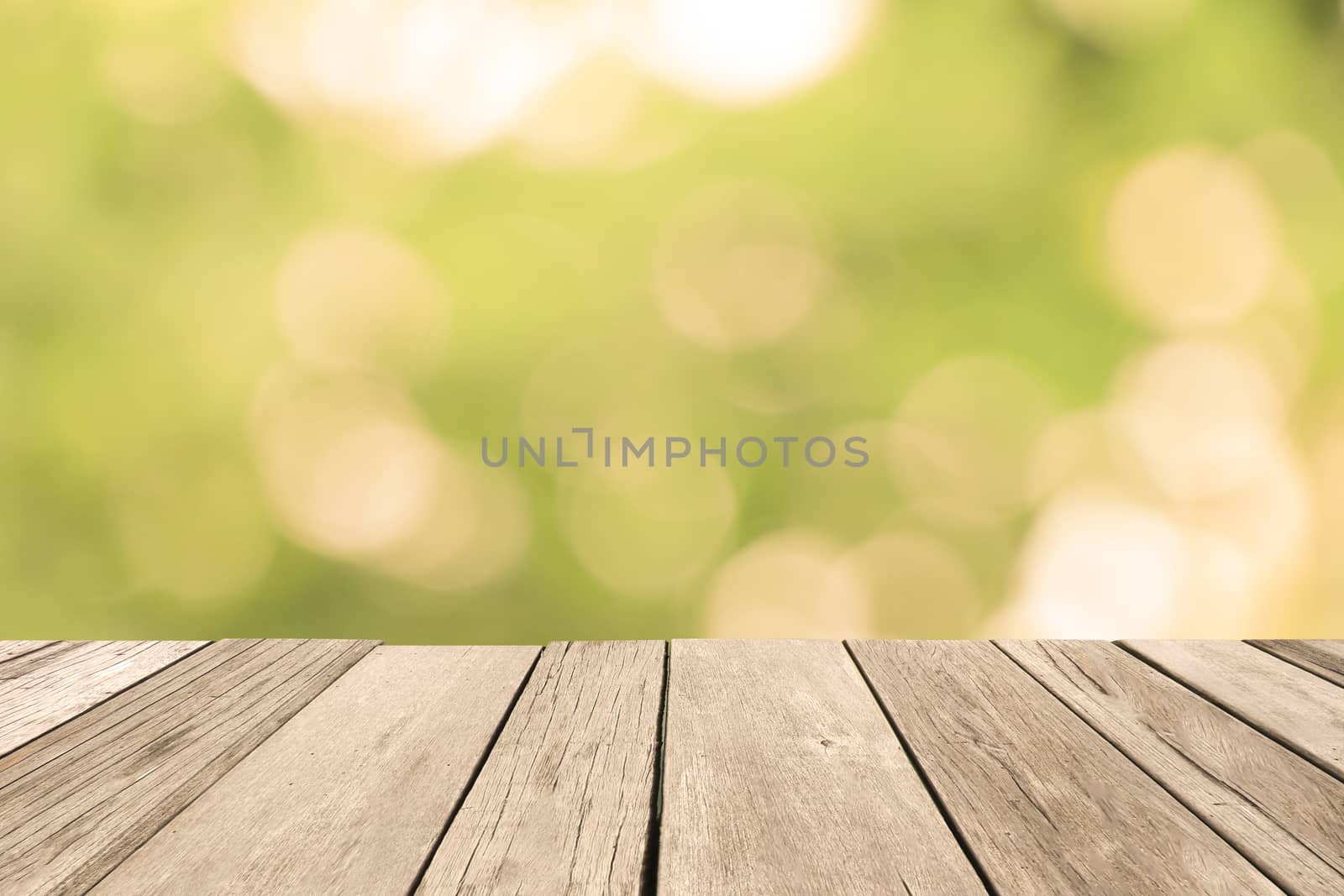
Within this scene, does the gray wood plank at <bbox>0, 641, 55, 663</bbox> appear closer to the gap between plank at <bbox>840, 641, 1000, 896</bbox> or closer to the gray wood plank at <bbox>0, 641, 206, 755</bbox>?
the gray wood plank at <bbox>0, 641, 206, 755</bbox>

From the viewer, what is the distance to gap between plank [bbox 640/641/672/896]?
591 mm

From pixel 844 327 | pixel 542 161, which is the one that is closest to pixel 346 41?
pixel 542 161

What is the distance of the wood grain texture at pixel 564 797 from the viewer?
0.60 m

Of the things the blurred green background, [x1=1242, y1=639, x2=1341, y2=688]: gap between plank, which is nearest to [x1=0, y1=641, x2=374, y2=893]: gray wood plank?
the blurred green background

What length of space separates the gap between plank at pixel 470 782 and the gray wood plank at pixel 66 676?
43cm

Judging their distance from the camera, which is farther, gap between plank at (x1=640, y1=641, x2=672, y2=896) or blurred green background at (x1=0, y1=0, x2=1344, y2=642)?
blurred green background at (x1=0, y1=0, x2=1344, y2=642)

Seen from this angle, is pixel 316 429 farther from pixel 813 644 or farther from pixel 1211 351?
pixel 1211 351

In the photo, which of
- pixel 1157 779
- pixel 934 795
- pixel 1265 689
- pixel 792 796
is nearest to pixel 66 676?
pixel 792 796

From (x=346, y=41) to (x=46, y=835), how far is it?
0.96 meters

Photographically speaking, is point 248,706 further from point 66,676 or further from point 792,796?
point 792,796

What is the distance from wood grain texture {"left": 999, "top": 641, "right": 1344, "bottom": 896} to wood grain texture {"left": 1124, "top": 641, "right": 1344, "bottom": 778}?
0.08 ft

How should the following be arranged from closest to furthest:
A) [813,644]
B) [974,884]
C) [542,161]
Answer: [974,884], [813,644], [542,161]

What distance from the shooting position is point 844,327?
1193 mm

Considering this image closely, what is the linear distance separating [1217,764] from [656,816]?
0.48 meters
